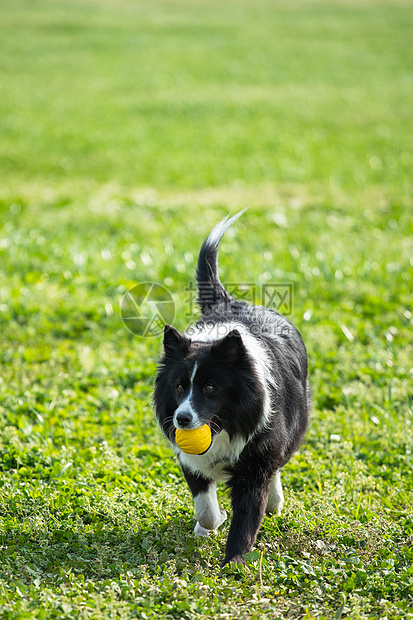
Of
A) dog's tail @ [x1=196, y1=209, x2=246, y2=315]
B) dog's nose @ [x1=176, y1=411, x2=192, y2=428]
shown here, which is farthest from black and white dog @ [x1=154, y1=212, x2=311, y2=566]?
dog's tail @ [x1=196, y1=209, x2=246, y2=315]

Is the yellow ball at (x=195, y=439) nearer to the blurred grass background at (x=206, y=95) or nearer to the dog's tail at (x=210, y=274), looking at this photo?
the dog's tail at (x=210, y=274)

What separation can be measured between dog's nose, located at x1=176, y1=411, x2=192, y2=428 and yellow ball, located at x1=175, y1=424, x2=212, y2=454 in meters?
0.06

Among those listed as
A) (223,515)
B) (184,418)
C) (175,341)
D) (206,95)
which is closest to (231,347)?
(175,341)

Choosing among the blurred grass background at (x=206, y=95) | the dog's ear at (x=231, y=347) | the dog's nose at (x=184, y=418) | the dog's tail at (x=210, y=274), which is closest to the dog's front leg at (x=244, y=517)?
the dog's nose at (x=184, y=418)

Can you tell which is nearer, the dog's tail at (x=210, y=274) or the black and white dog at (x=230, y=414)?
the black and white dog at (x=230, y=414)

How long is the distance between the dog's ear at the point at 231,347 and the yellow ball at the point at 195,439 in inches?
15.8

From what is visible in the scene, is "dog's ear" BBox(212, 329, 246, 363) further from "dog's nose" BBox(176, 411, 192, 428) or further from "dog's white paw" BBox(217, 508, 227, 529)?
"dog's white paw" BBox(217, 508, 227, 529)

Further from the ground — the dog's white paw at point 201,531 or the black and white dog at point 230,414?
the black and white dog at point 230,414

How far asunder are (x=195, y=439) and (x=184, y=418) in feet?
0.50

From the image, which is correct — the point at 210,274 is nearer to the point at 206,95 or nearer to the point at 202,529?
the point at 202,529

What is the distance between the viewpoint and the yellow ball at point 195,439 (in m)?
3.48

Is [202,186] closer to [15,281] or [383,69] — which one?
[15,281]

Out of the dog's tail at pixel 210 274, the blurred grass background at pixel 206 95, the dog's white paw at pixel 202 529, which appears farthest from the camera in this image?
the blurred grass background at pixel 206 95

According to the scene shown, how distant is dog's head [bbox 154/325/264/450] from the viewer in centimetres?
356
